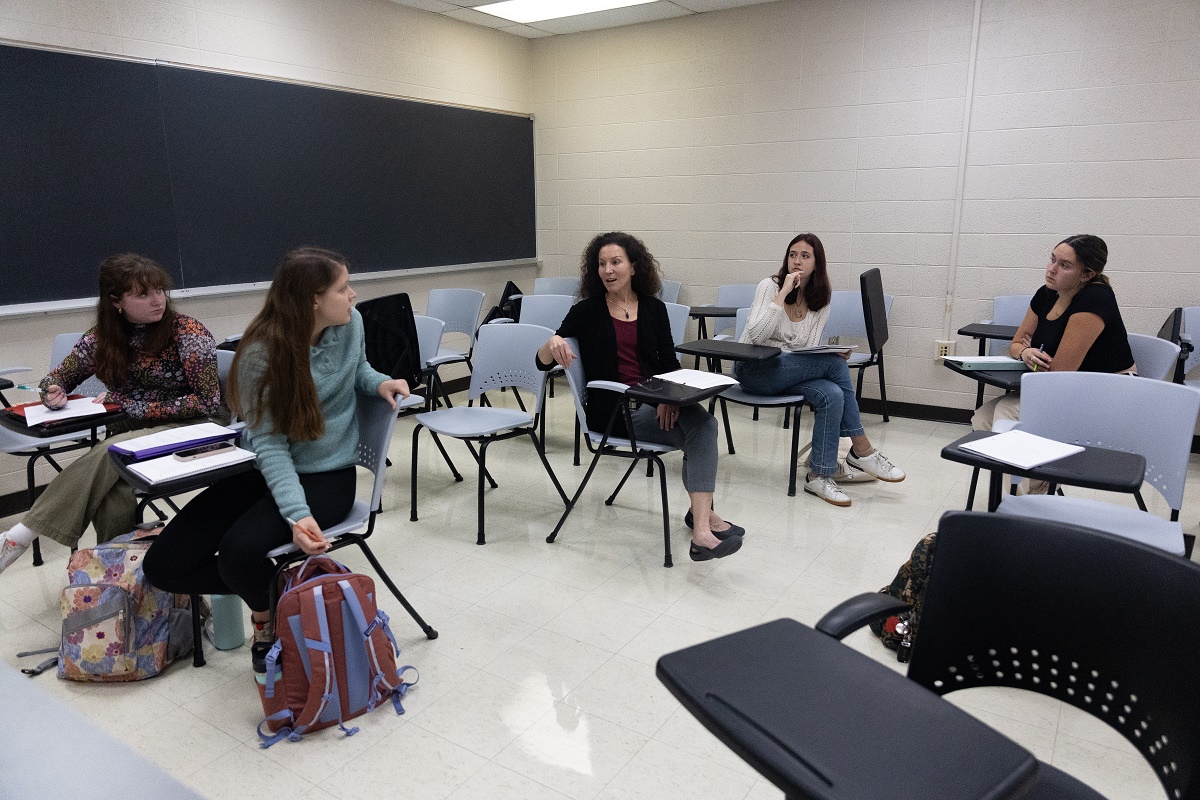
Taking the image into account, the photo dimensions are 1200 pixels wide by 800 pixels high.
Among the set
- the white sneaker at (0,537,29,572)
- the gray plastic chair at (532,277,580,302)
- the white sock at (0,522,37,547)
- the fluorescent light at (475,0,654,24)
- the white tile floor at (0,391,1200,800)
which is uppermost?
the fluorescent light at (475,0,654,24)

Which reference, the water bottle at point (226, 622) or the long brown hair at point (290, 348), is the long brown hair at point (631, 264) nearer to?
the long brown hair at point (290, 348)

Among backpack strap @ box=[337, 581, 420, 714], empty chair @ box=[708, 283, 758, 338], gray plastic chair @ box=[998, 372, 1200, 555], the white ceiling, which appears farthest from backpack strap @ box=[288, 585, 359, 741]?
the white ceiling

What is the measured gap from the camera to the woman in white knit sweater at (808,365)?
370 centimetres

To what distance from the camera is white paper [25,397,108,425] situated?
2.43 metres

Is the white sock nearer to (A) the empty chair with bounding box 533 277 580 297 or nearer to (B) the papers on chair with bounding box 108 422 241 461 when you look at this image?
(B) the papers on chair with bounding box 108 422 241 461

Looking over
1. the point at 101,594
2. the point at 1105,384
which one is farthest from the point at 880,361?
the point at 101,594

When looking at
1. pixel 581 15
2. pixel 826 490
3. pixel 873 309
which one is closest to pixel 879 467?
pixel 826 490

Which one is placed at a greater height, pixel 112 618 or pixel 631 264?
pixel 631 264

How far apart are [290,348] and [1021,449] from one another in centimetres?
203

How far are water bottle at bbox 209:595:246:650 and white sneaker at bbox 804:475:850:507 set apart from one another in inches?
99.9

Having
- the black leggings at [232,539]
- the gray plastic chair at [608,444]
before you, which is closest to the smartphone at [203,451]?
the black leggings at [232,539]

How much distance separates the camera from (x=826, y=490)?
12.1 feet

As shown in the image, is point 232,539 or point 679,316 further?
point 679,316

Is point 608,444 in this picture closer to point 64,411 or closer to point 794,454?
point 794,454
